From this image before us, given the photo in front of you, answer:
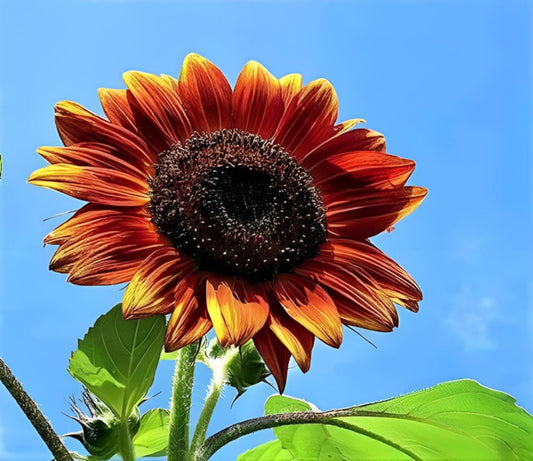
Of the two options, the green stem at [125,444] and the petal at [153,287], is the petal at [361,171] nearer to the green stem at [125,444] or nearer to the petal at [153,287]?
the petal at [153,287]

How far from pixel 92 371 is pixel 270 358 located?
1.18ft

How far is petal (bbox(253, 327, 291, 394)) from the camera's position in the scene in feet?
4.24

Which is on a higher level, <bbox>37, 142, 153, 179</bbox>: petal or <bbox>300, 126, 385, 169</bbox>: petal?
<bbox>300, 126, 385, 169</bbox>: petal

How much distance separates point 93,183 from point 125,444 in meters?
0.54

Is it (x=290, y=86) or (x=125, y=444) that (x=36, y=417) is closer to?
(x=125, y=444)

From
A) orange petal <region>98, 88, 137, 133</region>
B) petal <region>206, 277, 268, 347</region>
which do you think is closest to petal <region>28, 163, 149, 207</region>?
orange petal <region>98, 88, 137, 133</region>

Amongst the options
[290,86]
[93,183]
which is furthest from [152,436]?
[290,86]

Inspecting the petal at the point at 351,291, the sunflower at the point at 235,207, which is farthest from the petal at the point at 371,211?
the petal at the point at 351,291

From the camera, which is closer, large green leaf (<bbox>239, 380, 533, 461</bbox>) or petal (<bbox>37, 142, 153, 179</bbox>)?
petal (<bbox>37, 142, 153, 179</bbox>)

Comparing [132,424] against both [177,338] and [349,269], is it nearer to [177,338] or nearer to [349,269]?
[177,338]

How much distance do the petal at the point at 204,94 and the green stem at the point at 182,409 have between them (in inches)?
23.4

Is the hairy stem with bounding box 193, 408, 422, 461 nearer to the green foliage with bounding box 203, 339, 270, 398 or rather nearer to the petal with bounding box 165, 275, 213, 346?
the green foliage with bounding box 203, 339, 270, 398

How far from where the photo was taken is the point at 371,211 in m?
1.66

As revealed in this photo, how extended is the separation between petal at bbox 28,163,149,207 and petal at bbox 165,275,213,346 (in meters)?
0.23
